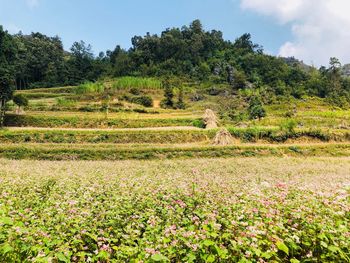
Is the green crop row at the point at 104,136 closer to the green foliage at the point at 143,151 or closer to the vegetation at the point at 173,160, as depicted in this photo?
the vegetation at the point at 173,160

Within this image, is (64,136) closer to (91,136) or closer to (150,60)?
(91,136)

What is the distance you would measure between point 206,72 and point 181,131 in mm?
58954

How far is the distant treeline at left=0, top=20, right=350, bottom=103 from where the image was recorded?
82.4m

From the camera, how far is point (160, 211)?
5.93 meters

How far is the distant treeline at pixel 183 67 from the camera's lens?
270 ft

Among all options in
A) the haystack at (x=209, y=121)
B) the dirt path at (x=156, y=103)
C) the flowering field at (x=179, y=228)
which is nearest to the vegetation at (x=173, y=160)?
the flowering field at (x=179, y=228)

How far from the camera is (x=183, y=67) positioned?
9575 centimetres

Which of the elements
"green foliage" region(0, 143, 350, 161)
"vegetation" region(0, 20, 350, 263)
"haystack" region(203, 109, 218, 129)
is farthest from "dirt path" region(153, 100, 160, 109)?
"green foliage" region(0, 143, 350, 161)

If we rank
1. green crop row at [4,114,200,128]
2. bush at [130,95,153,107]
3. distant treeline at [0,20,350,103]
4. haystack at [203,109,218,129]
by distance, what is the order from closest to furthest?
1. green crop row at [4,114,200,128]
2. haystack at [203,109,218,129]
3. bush at [130,95,153,107]
4. distant treeline at [0,20,350,103]

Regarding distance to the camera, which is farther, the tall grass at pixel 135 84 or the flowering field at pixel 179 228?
the tall grass at pixel 135 84

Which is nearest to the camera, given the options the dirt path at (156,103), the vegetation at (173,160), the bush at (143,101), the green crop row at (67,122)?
the vegetation at (173,160)

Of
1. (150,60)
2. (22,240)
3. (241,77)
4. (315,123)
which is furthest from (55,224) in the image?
(150,60)

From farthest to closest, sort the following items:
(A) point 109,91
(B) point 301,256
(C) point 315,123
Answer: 1. (A) point 109,91
2. (C) point 315,123
3. (B) point 301,256

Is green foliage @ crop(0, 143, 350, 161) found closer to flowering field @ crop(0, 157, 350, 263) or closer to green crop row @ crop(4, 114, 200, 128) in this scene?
green crop row @ crop(4, 114, 200, 128)
